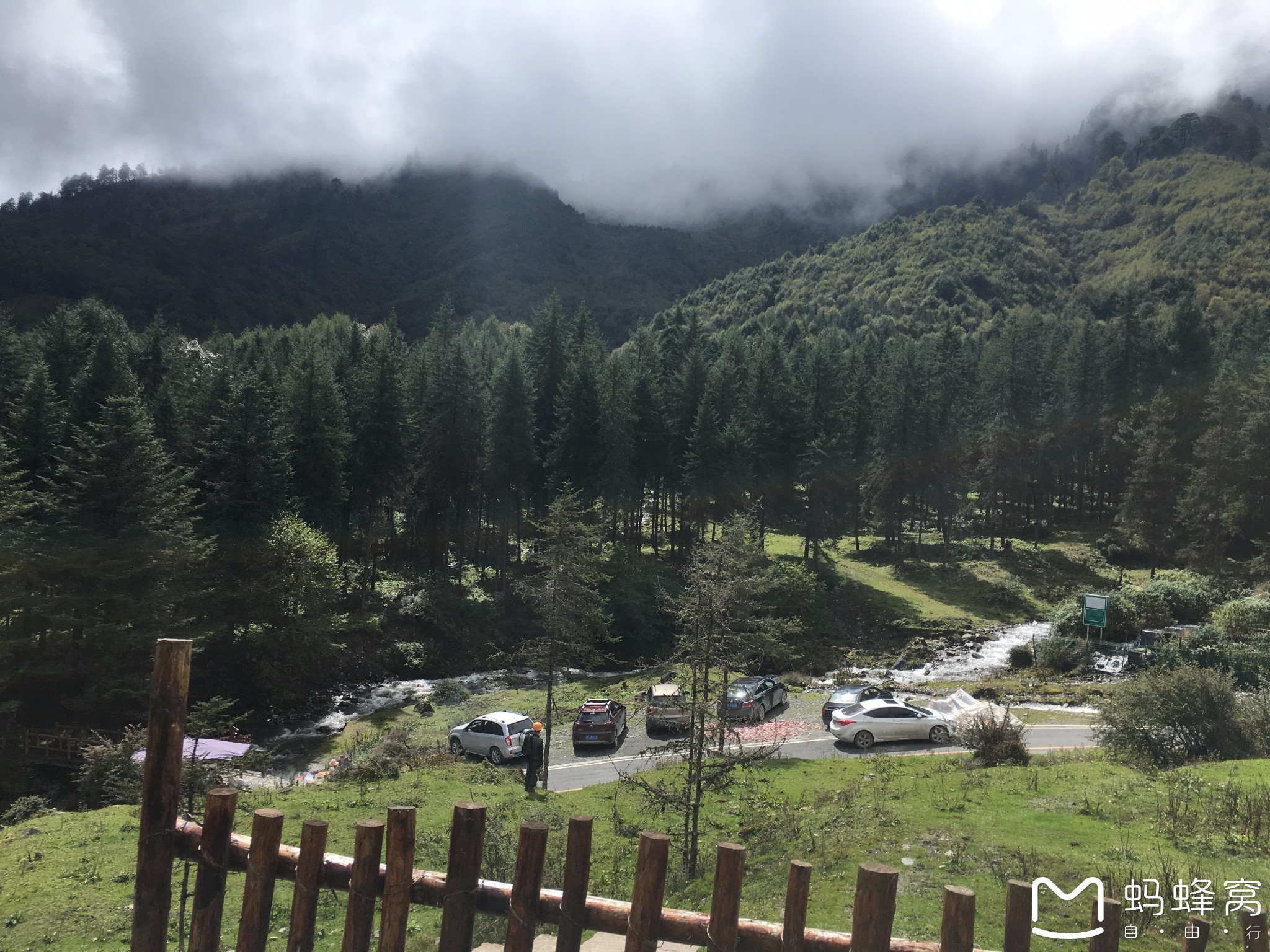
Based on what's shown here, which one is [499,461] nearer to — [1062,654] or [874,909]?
[1062,654]

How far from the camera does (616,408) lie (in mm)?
55281

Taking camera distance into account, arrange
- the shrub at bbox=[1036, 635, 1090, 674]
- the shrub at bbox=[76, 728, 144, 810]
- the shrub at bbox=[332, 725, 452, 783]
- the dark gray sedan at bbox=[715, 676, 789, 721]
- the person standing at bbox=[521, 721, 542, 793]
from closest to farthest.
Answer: the shrub at bbox=[76, 728, 144, 810]
the person standing at bbox=[521, 721, 542, 793]
the shrub at bbox=[332, 725, 452, 783]
the dark gray sedan at bbox=[715, 676, 789, 721]
the shrub at bbox=[1036, 635, 1090, 674]

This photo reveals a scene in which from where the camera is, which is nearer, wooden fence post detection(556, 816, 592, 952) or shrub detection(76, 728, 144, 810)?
wooden fence post detection(556, 816, 592, 952)

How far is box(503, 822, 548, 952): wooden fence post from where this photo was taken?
15.1ft

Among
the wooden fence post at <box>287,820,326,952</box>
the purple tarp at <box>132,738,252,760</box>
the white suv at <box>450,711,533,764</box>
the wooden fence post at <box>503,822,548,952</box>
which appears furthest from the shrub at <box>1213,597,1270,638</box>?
the wooden fence post at <box>287,820,326,952</box>

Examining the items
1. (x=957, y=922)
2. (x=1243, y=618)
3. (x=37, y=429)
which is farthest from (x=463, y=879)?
(x=1243, y=618)

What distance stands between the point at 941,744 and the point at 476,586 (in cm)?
3509

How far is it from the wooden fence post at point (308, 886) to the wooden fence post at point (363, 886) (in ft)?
0.89

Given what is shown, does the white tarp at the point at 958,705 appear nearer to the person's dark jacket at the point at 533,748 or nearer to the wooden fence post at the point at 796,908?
the person's dark jacket at the point at 533,748

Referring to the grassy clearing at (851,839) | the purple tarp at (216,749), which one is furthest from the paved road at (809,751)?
the purple tarp at (216,749)

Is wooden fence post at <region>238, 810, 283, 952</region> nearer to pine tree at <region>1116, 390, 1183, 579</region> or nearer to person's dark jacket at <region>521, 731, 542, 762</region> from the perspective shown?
person's dark jacket at <region>521, 731, 542, 762</region>

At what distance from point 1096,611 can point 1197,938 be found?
43393 mm

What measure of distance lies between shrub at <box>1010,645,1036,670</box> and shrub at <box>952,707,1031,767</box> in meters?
24.6

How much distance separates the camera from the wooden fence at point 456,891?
168 inches
